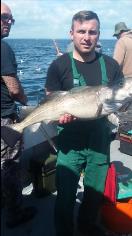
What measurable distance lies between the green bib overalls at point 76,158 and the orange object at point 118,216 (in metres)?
0.31

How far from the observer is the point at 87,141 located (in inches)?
151

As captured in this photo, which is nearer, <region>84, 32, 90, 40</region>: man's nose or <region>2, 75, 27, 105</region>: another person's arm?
<region>84, 32, 90, 40</region>: man's nose

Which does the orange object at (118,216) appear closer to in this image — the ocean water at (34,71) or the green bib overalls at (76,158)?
the green bib overalls at (76,158)

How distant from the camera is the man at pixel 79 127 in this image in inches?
147

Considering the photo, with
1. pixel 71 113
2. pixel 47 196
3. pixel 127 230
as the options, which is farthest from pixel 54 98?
pixel 47 196

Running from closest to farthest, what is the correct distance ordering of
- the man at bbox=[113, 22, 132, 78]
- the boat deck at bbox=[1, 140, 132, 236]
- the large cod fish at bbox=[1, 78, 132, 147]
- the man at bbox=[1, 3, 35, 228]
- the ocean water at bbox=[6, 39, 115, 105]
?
the large cod fish at bbox=[1, 78, 132, 147], the man at bbox=[1, 3, 35, 228], the boat deck at bbox=[1, 140, 132, 236], the man at bbox=[113, 22, 132, 78], the ocean water at bbox=[6, 39, 115, 105]

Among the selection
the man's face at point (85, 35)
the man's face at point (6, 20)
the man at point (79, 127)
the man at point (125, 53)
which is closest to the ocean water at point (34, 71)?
the man's face at point (6, 20)

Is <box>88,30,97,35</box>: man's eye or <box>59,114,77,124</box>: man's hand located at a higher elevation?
<box>88,30,97,35</box>: man's eye

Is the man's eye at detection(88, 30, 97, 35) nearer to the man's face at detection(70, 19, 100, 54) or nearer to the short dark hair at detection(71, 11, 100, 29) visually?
the man's face at detection(70, 19, 100, 54)

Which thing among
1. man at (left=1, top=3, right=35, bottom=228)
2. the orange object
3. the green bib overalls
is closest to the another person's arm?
man at (left=1, top=3, right=35, bottom=228)

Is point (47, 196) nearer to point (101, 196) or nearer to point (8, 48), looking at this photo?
point (101, 196)

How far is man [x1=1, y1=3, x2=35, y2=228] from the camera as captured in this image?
12.8 ft

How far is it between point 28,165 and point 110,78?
2.01 m

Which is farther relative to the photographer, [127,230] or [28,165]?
[28,165]
